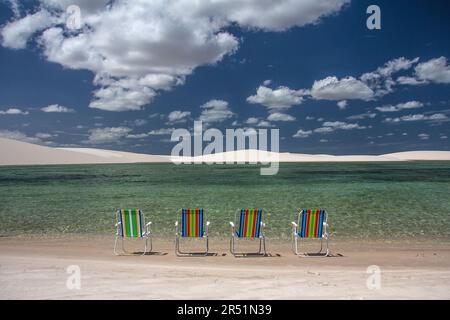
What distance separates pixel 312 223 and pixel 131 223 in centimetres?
369

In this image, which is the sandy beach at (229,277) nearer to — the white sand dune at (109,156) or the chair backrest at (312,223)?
the chair backrest at (312,223)

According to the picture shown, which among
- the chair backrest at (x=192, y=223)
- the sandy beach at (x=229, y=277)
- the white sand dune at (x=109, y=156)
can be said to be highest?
the white sand dune at (x=109, y=156)

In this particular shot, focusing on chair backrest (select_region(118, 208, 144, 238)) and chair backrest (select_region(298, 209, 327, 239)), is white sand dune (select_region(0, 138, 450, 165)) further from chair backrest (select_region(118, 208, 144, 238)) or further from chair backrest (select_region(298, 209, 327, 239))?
chair backrest (select_region(298, 209, 327, 239))

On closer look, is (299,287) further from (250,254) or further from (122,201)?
(122,201)

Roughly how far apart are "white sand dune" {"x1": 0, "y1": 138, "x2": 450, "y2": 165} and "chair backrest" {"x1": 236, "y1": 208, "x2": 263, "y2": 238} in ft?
434

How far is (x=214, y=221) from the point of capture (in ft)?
43.8

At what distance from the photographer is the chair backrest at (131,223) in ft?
25.1

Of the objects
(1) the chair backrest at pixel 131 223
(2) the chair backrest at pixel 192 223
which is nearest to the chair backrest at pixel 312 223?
(2) the chair backrest at pixel 192 223

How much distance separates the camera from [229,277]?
5453 mm

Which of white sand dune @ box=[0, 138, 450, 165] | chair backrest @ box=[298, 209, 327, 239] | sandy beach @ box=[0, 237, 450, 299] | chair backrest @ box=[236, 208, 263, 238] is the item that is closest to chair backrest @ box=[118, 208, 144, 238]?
sandy beach @ box=[0, 237, 450, 299]

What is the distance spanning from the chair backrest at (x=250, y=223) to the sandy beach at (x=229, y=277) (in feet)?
1.64

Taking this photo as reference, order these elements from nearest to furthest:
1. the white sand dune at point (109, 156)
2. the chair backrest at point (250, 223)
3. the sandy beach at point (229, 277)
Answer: the sandy beach at point (229, 277)
the chair backrest at point (250, 223)
the white sand dune at point (109, 156)
